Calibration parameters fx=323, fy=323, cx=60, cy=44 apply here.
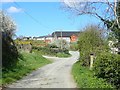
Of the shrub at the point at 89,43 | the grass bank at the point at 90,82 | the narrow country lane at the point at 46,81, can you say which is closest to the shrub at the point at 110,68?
the grass bank at the point at 90,82

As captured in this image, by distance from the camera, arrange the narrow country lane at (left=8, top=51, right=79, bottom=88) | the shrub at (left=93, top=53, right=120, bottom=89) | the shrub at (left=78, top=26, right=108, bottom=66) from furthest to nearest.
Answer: the shrub at (left=78, top=26, right=108, bottom=66) → the shrub at (left=93, top=53, right=120, bottom=89) → the narrow country lane at (left=8, top=51, right=79, bottom=88)

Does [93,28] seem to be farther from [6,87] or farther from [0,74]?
[6,87]

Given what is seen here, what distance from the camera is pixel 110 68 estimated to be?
19.9 metres

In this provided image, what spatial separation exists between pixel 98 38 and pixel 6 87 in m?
20.4

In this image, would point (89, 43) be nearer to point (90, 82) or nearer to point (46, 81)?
point (46, 81)

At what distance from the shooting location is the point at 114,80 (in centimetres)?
1992

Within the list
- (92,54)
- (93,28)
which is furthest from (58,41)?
(92,54)

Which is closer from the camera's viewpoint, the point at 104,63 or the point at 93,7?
the point at 104,63

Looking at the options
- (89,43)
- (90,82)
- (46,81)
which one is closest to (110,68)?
(90,82)

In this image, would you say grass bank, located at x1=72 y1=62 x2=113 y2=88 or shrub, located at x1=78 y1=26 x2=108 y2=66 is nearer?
grass bank, located at x1=72 y1=62 x2=113 y2=88

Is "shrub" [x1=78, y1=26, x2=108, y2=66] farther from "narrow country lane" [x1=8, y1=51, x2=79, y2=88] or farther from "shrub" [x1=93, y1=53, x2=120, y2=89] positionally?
"shrub" [x1=93, y1=53, x2=120, y2=89]

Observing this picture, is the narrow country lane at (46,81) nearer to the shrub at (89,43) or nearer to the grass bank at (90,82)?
the grass bank at (90,82)

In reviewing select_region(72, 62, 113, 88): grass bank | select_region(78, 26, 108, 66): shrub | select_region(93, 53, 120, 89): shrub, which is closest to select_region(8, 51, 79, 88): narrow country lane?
Answer: select_region(72, 62, 113, 88): grass bank

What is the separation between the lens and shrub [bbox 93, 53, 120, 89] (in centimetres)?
1969
